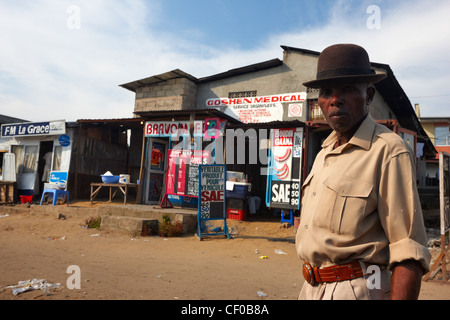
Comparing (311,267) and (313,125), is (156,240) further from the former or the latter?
(311,267)

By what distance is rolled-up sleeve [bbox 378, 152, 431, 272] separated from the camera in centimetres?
128

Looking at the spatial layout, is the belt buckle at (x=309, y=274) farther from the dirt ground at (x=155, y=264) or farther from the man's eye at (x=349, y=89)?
the dirt ground at (x=155, y=264)

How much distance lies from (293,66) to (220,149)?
20.8 feet

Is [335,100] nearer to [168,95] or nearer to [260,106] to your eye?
[260,106]

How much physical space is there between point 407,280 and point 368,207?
1.03 feet

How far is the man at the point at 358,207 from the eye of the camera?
1309mm

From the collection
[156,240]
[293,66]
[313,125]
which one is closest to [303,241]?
[156,240]

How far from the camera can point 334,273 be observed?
1.50m

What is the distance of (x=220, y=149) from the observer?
35.8ft

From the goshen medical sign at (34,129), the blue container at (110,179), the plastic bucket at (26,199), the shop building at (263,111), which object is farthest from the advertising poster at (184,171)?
the plastic bucket at (26,199)

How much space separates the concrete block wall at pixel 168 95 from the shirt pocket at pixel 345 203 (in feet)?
48.8

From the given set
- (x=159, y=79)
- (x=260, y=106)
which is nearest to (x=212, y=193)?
(x=260, y=106)

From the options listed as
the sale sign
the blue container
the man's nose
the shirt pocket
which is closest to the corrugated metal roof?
the blue container

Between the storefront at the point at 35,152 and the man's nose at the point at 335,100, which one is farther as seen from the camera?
the storefront at the point at 35,152
